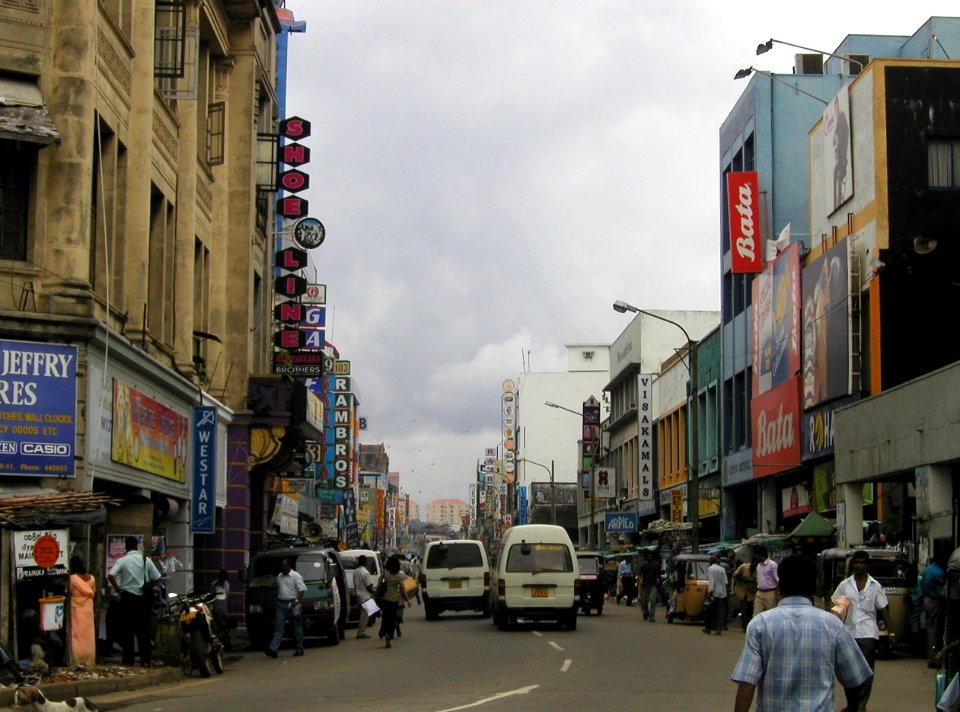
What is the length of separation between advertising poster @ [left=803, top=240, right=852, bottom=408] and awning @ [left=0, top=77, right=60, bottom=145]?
73.2 feet

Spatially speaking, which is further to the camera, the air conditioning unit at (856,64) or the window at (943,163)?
the air conditioning unit at (856,64)

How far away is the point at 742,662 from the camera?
6.94 metres

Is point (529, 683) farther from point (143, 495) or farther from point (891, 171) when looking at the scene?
point (891, 171)

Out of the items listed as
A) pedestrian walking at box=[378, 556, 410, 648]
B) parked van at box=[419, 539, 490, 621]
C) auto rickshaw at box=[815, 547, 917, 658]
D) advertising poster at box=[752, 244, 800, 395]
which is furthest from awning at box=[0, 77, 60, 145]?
advertising poster at box=[752, 244, 800, 395]

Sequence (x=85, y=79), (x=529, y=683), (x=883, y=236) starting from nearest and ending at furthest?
(x=529, y=683) < (x=85, y=79) < (x=883, y=236)

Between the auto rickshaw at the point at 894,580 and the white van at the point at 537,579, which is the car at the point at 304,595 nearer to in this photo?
the white van at the point at 537,579

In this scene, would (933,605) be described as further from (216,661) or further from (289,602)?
(216,661)

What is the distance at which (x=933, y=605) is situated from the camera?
72.9 ft

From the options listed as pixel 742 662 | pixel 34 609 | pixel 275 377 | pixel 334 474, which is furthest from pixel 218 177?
pixel 334 474

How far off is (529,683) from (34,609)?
6494 mm

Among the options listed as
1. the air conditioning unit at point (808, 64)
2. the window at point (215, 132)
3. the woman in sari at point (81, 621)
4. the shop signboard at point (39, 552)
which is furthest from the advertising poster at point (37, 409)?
the air conditioning unit at point (808, 64)

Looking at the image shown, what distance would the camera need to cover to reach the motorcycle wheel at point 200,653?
20828 mm

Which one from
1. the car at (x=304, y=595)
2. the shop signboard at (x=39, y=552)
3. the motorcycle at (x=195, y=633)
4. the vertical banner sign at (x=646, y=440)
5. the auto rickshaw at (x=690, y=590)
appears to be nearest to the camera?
the shop signboard at (x=39, y=552)

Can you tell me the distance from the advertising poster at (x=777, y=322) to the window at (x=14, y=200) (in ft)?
83.0
